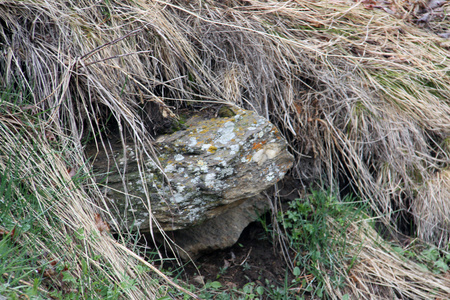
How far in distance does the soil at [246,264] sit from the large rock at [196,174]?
0.46 metres

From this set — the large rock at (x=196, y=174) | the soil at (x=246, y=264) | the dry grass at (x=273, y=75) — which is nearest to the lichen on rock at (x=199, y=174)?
the large rock at (x=196, y=174)

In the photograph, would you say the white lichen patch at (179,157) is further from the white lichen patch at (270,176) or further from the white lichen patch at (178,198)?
the white lichen patch at (270,176)

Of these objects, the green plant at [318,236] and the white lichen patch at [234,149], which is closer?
the white lichen patch at [234,149]

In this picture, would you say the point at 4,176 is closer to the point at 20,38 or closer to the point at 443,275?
the point at 20,38

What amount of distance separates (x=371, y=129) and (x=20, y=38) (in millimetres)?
2315

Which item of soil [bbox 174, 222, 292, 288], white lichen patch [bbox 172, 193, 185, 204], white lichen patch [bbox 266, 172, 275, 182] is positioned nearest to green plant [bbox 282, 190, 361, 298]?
soil [bbox 174, 222, 292, 288]

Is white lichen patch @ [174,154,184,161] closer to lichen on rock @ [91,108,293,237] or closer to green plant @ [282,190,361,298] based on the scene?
lichen on rock @ [91,108,293,237]

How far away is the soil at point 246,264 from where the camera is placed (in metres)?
2.32

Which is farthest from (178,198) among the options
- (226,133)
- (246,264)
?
(246,264)

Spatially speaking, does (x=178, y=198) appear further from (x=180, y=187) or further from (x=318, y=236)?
(x=318, y=236)

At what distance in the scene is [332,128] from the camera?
102 inches

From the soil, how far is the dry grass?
53 cm

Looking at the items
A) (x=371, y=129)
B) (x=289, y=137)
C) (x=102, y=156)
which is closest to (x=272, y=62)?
(x=289, y=137)

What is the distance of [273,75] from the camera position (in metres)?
2.52
